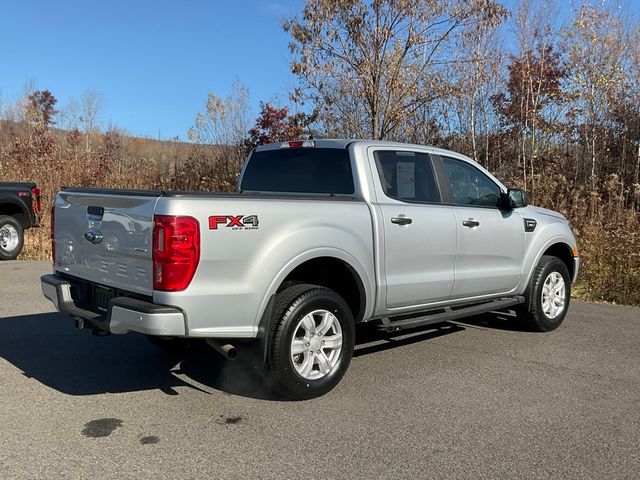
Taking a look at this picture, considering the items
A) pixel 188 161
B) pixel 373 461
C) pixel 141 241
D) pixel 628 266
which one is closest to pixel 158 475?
pixel 373 461

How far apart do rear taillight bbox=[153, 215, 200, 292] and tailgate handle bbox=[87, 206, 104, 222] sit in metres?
0.75

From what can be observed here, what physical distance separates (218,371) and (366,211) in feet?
6.08

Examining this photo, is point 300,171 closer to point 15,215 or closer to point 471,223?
point 471,223

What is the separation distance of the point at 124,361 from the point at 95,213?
1.63 meters

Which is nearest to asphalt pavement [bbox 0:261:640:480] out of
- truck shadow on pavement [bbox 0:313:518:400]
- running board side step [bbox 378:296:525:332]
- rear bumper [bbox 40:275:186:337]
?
truck shadow on pavement [bbox 0:313:518:400]

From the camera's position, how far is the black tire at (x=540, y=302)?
253 inches

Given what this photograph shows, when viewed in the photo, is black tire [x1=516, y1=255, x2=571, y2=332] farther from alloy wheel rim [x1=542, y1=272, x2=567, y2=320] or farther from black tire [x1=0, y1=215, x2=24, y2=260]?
black tire [x1=0, y1=215, x2=24, y2=260]

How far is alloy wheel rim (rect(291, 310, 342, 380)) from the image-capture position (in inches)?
170

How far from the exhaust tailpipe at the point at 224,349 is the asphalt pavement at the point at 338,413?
0.27m

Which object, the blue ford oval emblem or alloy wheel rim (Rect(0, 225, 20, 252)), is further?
alloy wheel rim (Rect(0, 225, 20, 252))

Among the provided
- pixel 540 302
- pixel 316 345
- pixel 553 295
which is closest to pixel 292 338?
pixel 316 345

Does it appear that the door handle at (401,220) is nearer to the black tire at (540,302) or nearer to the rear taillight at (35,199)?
the black tire at (540,302)

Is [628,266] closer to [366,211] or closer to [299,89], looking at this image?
[366,211]

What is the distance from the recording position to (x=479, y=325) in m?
7.03
